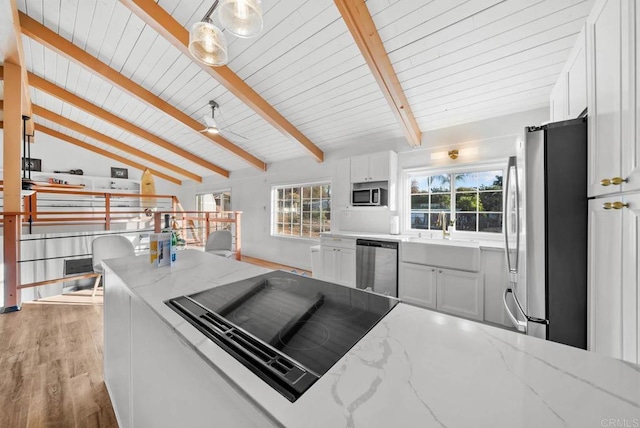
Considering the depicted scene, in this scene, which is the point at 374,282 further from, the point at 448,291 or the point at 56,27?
the point at 56,27

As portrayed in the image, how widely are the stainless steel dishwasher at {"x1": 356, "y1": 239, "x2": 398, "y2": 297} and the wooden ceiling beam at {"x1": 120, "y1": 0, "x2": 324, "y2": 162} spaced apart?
2059 mm

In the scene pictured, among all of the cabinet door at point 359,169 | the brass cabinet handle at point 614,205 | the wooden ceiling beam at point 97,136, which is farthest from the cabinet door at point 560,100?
the wooden ceiling beam at point 97,136

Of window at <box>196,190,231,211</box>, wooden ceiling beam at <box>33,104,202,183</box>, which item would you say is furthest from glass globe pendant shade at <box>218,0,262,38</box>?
wooden ceiling beam at <box>33,104,202,183</box>

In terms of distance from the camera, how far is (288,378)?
54 centimetres

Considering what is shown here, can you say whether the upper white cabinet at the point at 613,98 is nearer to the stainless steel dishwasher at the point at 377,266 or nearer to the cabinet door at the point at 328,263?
the stainless steel dishwasher at the point at 377,266

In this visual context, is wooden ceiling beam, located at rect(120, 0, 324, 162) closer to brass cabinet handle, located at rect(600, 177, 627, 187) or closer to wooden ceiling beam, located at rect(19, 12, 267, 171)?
wooden ceiling beam, located at rect(19, 12, 267, 171)

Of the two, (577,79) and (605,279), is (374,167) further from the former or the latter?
(605,279)

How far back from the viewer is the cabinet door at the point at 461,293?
2.64 metres

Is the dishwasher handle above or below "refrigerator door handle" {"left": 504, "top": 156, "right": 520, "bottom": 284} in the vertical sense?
below

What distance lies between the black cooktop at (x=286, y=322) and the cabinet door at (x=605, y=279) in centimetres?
85

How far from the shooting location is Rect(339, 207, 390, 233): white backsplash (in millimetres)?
4074

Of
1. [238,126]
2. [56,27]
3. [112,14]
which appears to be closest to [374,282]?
[238,126]

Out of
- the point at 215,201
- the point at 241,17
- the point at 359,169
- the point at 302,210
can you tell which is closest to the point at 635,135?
the point at 241,17

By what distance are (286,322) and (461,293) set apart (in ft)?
8.30
